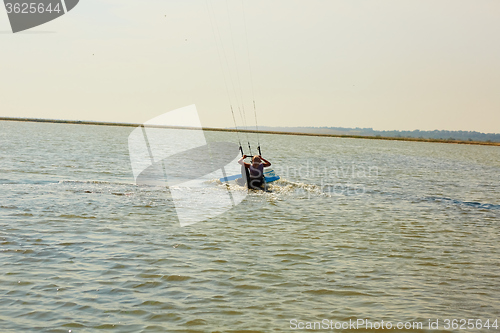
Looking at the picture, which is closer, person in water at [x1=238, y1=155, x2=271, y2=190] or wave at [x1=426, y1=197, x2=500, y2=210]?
wave at [x1=426, y1=197, x2=500, y2=210]

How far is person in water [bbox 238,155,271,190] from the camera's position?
824 inches

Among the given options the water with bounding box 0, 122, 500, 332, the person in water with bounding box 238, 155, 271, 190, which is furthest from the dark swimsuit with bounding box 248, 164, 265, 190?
the water with bounding box 0, 122, 500, 332

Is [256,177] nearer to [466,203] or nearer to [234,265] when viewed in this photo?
[466,203]

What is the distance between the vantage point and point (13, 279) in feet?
25.8

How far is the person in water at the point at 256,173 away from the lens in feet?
→ 68.6

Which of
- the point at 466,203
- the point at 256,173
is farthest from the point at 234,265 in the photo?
the point at 466,203

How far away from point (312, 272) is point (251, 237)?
3182mm

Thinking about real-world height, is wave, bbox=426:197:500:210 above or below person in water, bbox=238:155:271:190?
below

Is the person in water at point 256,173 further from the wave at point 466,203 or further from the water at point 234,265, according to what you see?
the wave at point 466,203

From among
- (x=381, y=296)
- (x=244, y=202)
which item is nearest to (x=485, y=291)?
(x=381, y=296)

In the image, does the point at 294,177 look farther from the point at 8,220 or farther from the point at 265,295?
the point at 265,295

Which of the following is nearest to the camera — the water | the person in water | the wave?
the water

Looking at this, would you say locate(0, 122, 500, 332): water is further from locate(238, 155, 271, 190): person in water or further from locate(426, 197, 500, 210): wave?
locate(238, 155, 271, 190): person in water

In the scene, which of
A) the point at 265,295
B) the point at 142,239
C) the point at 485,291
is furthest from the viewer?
the point at 142,239
